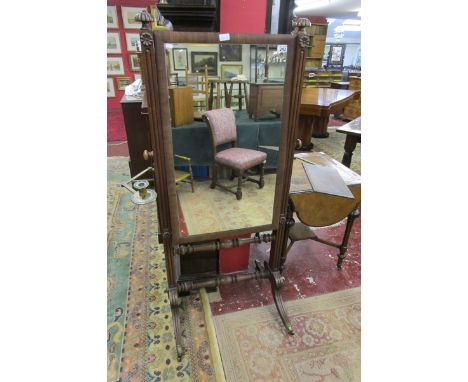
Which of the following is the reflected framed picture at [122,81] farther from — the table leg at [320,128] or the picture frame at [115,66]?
the table leg at [320,128]

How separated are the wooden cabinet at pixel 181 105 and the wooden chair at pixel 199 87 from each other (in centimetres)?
2

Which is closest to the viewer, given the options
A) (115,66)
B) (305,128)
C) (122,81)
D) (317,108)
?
(317,108)

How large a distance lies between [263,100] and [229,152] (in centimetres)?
29

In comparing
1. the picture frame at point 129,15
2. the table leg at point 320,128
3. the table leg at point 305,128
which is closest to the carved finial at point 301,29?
the table leg at point 305,128

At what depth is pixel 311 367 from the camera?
1422 millimetres

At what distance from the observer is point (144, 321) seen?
1.63 meters

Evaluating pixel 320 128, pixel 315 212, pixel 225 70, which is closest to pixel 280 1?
pixel 225 70

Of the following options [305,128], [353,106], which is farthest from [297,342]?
[353,106]

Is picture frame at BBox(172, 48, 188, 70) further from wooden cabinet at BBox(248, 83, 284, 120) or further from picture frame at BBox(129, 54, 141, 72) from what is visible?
picture frame at BBox(129, 54, 141, 72)

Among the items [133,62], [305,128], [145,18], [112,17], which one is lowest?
[305,128]

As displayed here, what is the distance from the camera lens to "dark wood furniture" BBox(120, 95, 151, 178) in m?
2.82

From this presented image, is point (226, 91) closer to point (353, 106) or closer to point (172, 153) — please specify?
point (172, 153)

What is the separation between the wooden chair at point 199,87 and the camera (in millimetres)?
1164

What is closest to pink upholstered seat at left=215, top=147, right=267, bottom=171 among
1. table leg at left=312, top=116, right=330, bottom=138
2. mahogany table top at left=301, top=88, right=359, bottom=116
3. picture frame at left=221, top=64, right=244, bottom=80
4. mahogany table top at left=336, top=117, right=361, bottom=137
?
picture frame at left=221, top=64, right=244, bottom=80
